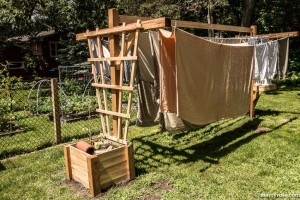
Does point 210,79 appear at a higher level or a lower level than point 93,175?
higher

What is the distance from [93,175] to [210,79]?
2530 millimetres

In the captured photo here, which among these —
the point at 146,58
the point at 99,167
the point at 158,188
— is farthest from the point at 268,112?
the point at 99,167

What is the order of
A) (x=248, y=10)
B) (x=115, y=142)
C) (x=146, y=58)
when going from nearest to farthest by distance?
(x=115, y=142)
(x=146, y=58)
(x=248, y=10)

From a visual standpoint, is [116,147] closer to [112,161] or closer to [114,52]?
→ [112,161]

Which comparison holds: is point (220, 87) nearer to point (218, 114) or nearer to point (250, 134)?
point (218, 114)

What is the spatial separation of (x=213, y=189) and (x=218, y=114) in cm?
175

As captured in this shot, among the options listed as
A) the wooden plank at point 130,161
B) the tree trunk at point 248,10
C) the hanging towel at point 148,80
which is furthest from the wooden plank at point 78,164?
the tree trunk at point 248,10

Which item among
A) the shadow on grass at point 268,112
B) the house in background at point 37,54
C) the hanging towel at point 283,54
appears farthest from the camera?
the house in background at point 37,54

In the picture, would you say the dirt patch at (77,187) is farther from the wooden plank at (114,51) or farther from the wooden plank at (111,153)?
the wooden plank at (114,51)

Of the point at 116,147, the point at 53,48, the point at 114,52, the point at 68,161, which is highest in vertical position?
the point at 53,48

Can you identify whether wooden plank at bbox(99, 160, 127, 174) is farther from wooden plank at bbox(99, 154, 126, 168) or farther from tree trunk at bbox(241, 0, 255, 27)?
tree trunk at bbox(241, 0, 255, 27)

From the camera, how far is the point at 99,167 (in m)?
3.94

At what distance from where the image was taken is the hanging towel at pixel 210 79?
174 inches

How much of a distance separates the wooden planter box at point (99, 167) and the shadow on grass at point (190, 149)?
397 mm
